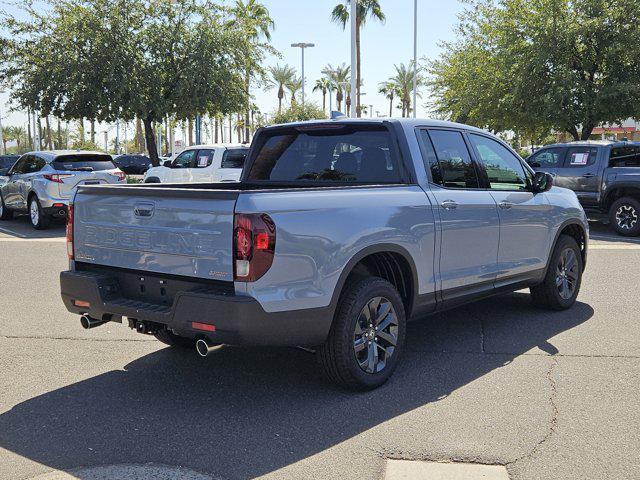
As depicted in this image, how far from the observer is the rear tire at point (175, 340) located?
18.9 feet

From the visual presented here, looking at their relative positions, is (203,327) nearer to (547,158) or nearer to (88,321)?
(88,321)

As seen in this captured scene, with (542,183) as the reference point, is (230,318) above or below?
below

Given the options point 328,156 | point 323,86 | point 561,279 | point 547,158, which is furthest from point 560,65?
point 323,86

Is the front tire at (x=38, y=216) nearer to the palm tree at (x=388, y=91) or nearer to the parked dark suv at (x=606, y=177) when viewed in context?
the parked dark suv at (x=606, y=177)

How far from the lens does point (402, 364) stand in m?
5.47

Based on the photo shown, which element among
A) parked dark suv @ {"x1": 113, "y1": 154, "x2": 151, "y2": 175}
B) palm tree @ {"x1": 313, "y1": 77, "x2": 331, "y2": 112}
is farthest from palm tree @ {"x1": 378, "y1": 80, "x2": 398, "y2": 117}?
parked dark suv @ {"x1": 113, "y1": 154, "x2": 151, "y2": 175}

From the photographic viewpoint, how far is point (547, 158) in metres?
15.4

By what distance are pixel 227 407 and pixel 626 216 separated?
37.8ft

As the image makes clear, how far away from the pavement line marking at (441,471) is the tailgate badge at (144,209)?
214cm

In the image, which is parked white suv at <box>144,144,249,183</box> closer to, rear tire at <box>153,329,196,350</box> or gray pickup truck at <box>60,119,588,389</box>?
gray pickup truck at <box>60,119,588,389</box>

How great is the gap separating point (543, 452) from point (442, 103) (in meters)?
27.5

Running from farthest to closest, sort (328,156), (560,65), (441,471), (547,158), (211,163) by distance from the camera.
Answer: (560,65) → (211,163) → (547,158) → (328,156) → (441,471)

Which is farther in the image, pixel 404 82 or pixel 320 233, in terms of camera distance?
pixel 404 82

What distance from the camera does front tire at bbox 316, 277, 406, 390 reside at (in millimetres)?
4617
